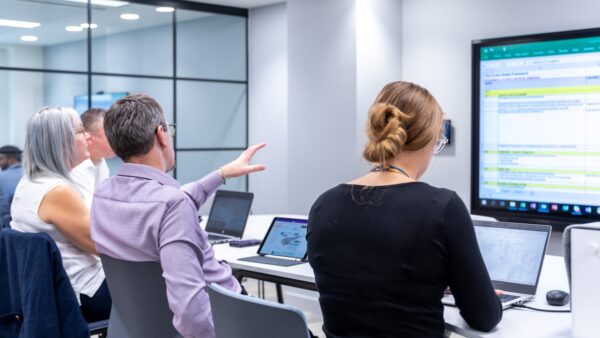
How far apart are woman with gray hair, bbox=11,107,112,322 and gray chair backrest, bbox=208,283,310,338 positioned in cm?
109

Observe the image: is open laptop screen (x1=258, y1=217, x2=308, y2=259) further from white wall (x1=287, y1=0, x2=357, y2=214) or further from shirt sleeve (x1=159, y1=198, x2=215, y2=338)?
white wall (x1=287, y1=0, x2=357, y2=214)

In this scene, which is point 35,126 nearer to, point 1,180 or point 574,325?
point 1,180

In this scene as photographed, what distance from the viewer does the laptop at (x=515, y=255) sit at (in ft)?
7.17

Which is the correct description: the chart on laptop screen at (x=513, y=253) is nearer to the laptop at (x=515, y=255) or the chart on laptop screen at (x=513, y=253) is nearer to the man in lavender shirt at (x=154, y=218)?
the laptop at (x=515, y=255)

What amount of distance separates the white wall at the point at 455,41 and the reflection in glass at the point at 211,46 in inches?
83.0

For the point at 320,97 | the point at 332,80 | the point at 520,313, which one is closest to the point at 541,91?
the point at 332,80

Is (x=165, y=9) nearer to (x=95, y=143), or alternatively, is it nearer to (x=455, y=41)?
(x=95, y=143)

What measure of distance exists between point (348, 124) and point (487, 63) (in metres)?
1.06

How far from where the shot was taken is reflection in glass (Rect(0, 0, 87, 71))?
18.2 ft

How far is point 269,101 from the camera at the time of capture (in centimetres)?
655

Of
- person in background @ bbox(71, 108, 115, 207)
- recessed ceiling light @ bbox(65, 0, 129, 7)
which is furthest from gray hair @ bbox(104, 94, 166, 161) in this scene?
recessed ceiling light @ bbox(65, 0, 129, 7)

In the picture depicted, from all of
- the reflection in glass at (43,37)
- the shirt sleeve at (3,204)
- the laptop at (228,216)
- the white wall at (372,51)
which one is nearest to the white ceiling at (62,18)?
the reflection in glass at (43,37)

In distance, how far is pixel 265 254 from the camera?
9.50 feet

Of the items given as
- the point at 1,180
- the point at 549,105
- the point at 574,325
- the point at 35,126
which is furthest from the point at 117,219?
the point at 549,105
